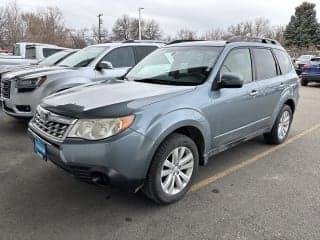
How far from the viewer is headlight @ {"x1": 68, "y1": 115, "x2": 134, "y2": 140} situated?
2.93 meters

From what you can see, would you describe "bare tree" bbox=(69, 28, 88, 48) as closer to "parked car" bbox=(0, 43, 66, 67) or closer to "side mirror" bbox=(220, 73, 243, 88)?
"parked car" bbox=(0, 43, 66, 67)

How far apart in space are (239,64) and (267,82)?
2.32 feet

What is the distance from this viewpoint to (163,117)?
3191 mm

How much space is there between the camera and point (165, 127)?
3.18 meters

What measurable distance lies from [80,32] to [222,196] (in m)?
56.5

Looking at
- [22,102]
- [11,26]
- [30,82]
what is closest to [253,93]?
[30,82]

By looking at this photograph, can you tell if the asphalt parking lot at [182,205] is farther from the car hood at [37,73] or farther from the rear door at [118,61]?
the rear door at [118,61]

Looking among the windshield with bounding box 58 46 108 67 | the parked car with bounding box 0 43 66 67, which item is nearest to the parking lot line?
the windshield with bounding box 58 46 108 67

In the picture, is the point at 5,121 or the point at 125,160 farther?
the point at 5,121

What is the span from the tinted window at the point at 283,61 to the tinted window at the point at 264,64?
0.76 ft

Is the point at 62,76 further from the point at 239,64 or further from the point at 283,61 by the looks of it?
the point at 283,61

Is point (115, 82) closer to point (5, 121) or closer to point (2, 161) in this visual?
point (2, 161)

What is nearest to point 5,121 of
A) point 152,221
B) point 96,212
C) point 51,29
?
point 96,212

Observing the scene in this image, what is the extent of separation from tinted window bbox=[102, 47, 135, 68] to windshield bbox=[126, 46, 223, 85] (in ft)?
7.81
